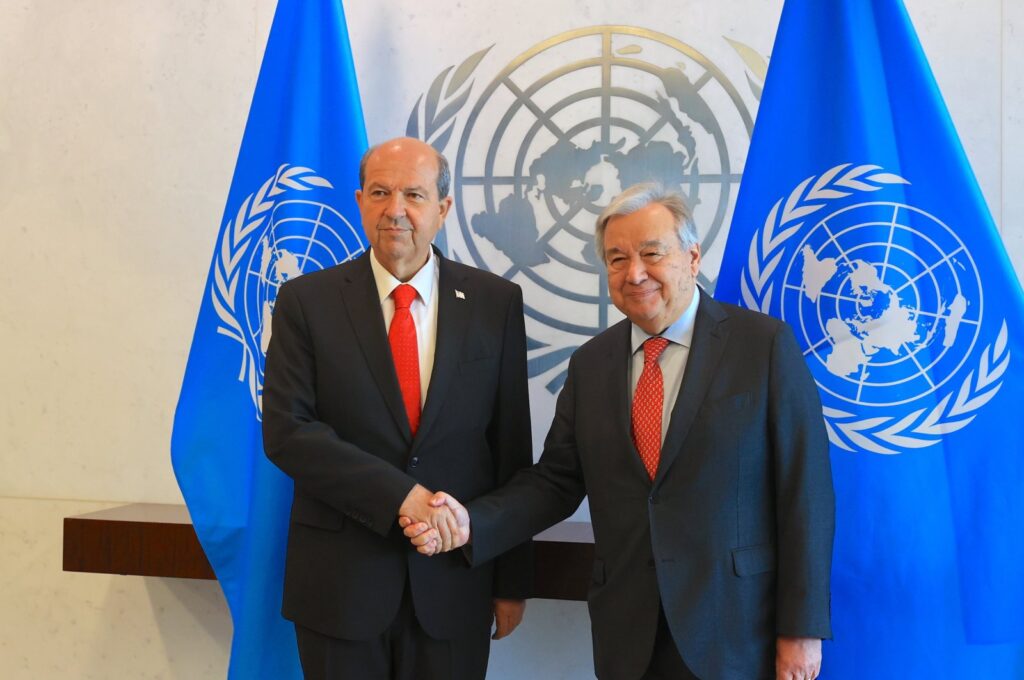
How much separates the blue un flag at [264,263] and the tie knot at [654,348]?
996 mm

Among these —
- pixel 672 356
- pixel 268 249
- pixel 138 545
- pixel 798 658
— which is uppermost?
pixel 268 249

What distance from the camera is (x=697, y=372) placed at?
177 centimetres

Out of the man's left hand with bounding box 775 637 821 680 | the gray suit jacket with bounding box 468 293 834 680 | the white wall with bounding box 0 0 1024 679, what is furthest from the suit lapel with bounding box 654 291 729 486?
the white wall with bounding box 0 0 1024 679

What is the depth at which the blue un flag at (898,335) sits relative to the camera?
2025 millimetres

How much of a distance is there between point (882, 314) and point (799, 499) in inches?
24.9

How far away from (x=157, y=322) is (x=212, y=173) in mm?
541

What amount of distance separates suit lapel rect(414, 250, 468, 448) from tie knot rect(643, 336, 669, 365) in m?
0.41

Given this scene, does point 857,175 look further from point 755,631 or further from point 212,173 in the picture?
point 212,173

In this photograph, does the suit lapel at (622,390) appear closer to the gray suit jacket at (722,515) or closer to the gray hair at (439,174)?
the gray suit jacket at (722,515)

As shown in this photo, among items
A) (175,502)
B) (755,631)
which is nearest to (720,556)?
(755,631)

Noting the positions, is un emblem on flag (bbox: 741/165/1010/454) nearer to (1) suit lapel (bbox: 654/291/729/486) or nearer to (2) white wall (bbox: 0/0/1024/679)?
(1) suit lapel (bbox: 654/291/729/486)

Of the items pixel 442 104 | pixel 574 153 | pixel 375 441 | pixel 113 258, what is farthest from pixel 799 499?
pixel 113 258

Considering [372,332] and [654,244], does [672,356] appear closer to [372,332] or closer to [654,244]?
[654,244]

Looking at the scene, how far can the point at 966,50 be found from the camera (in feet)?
8.67
